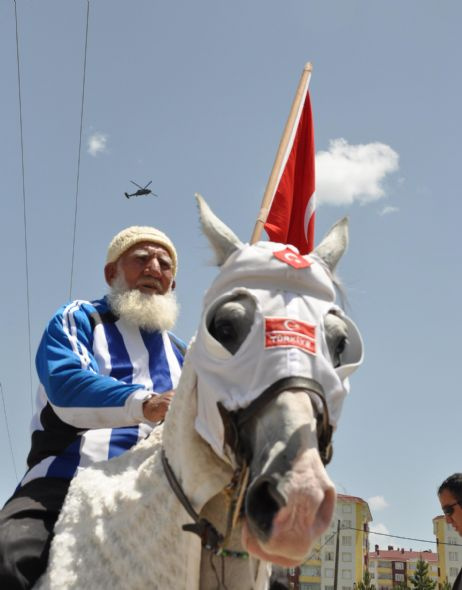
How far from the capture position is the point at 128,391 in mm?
3914

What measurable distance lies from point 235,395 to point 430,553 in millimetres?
149185

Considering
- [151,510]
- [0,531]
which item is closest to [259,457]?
[151,510]

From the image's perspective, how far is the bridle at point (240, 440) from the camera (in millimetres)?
2674

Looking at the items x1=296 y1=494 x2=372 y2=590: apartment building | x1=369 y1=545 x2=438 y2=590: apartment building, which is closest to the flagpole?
x1=296 y1=494 x2=372 y2=590: apartment building

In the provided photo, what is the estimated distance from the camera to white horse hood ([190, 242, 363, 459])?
9.08 ft

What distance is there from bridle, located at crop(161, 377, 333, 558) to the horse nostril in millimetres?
183

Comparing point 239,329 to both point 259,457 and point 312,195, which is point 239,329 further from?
point 312,195

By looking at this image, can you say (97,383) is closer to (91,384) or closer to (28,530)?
(91,384)

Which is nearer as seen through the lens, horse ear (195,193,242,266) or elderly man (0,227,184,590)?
horse ear (195,193,242,266)

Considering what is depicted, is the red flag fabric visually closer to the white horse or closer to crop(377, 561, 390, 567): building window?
the white horse

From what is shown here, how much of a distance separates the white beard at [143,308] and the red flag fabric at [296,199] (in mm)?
901

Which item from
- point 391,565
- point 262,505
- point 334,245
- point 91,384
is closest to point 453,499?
point 334,245

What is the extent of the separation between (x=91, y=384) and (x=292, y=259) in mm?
1409

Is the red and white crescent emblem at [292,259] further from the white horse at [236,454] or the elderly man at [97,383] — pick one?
the elderly man at [97,383]
